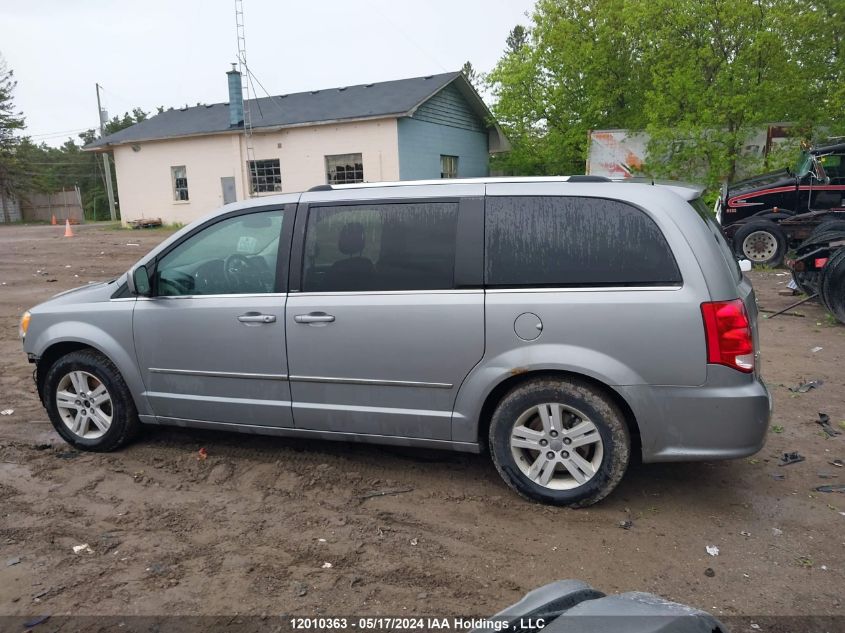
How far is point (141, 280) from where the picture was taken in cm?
436

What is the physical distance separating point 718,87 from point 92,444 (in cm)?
1667

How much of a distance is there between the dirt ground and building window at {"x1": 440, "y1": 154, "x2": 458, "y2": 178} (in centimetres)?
2054

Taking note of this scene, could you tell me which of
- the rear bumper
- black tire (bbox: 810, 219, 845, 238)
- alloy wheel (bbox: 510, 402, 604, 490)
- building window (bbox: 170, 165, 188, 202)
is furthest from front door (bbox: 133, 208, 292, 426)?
building window (bbox: 170, 165, 188, 202)

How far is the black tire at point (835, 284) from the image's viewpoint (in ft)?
26.3

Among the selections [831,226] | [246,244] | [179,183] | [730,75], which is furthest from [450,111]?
[246,244]

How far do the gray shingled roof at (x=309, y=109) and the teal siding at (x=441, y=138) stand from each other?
1.85ft

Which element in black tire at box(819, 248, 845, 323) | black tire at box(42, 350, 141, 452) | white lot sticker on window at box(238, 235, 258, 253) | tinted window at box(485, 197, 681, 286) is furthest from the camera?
black tire at box(819, 248, 845, 323)

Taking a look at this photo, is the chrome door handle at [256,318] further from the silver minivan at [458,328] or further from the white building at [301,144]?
the white building at [301,144]

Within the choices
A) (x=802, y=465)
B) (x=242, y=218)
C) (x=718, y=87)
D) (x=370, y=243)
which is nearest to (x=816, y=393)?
(x=802, y=465)

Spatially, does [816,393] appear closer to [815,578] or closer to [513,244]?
[815,578]

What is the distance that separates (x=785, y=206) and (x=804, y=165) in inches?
32.8

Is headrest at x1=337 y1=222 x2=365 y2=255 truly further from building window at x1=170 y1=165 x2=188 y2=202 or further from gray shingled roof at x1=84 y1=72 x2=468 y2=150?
building window at x1=170 y1=165 x2=188 y2=202

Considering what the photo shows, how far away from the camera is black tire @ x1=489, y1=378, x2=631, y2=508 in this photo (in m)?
3.52

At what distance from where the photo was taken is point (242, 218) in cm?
433
